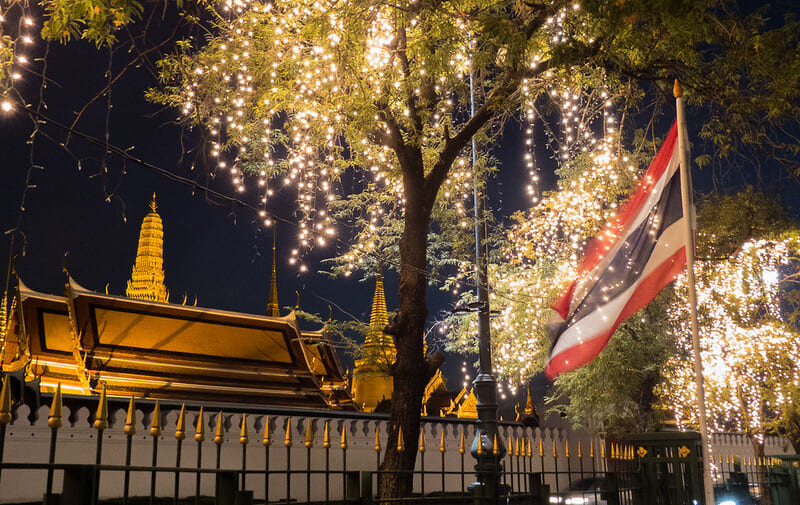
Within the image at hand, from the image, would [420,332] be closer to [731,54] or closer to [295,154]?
[295,154]

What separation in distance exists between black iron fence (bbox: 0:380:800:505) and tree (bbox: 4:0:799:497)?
240 cm

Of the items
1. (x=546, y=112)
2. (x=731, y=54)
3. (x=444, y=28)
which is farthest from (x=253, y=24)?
Result: (x=731, y=54)

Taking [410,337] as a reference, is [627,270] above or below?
above

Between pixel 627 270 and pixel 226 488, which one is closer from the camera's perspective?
pixel 226 488

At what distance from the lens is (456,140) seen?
31.3 ft

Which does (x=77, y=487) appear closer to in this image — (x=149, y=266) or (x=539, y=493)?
(x=539, y=493)

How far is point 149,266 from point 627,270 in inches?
1085

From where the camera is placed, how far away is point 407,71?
9.71 m

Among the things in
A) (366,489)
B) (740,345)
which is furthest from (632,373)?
(366,489)

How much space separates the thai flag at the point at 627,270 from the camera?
6.94 meters

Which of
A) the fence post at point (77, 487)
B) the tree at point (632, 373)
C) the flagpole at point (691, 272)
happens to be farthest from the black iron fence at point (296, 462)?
the tree at point (632, 373)

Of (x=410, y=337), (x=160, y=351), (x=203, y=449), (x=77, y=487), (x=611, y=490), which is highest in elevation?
(x=160, y=351)

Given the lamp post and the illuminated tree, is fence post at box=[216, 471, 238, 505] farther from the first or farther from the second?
the illuminated tree

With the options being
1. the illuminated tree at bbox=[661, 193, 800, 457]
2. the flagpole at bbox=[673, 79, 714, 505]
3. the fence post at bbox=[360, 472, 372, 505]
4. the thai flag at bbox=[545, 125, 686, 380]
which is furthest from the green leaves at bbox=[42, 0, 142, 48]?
the illuminated tree at bbox=[661, 193, 800, 457]
